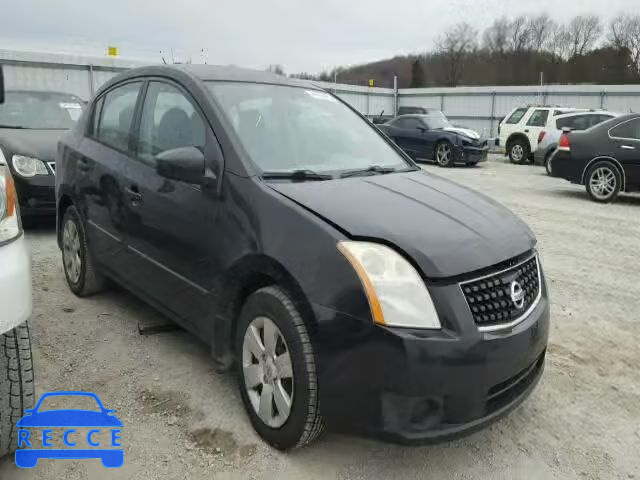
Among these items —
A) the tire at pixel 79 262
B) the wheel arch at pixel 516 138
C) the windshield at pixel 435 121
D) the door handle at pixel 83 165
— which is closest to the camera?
the door handle at pixel 83 165

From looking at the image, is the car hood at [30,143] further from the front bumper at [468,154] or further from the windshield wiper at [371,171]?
the front bumper at [468,154]

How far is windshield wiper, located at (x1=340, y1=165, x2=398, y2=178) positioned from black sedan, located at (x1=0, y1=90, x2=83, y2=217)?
3913mm

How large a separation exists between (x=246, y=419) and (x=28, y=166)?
451cm

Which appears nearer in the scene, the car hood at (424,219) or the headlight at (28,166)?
the car hood at (424,219)

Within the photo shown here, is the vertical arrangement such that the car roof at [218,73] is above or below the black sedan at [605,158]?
above

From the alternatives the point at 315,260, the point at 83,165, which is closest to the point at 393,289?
the point at 315,260

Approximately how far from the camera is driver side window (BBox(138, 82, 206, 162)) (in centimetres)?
298

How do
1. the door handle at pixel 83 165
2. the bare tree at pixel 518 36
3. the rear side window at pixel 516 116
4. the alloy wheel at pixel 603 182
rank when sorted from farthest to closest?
the bare tree at pixel 518 36, the rear side window at pixel 516 116, the alloy wheel at pixel 603 182, the door handle at pixel 83 165

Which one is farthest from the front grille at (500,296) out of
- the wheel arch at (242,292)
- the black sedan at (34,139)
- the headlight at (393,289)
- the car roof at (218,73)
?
the black sedan at (34,139)

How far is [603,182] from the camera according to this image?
9305mm

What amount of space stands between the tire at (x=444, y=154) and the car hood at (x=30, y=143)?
10.7 meters

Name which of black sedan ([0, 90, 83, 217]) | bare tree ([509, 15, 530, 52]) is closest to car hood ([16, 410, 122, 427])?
black sedan ([0, 90, 83, 217])

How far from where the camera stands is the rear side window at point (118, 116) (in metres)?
3.58

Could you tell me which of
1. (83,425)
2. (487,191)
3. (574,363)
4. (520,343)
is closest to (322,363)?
(520,343)
